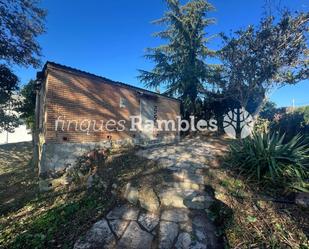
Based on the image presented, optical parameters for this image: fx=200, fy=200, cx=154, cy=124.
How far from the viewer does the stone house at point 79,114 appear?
25.3 feet

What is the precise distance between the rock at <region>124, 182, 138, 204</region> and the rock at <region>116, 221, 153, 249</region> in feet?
2.67

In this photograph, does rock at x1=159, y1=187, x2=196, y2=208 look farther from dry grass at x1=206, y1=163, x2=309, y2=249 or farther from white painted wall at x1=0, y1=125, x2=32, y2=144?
white painted wall at x1=0, y1=125, x2=32, y2=144

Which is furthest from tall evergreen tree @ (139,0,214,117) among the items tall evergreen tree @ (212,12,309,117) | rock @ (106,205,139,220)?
rock @ (106,205,139,220)

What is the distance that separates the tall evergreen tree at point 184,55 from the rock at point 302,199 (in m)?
13.4

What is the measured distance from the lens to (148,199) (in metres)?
4.36

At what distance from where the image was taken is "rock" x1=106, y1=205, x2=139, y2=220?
3994mm

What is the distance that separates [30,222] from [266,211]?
5068mm

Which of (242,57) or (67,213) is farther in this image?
(242,57)

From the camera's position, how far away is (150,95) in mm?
12961

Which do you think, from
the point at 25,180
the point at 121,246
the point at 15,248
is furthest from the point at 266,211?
the point at 25,180

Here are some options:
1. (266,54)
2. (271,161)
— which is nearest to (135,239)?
(271,161)

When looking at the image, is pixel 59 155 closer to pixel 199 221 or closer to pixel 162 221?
pixel 162 221

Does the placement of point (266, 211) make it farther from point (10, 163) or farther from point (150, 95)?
point (10, 163)

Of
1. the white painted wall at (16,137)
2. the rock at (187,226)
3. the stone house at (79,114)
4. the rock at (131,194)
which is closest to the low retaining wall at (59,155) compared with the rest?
the stone house at (79,114)
